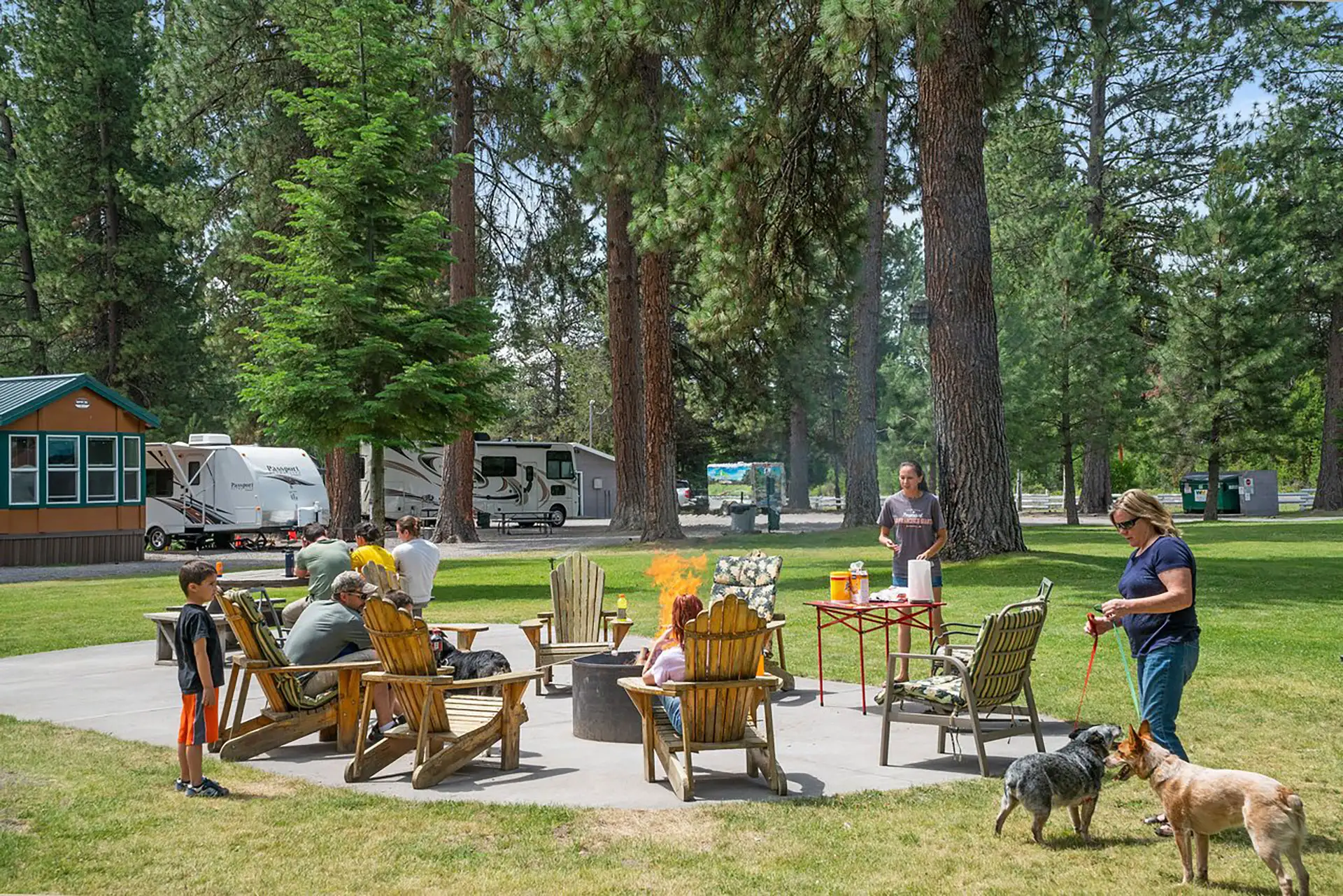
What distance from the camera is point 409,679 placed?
6176 millimetres

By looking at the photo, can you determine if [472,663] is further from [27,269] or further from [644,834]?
[27,269]

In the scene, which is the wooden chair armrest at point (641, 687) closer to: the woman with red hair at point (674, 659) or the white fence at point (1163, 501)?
the woman with red hair at point (674, 659)

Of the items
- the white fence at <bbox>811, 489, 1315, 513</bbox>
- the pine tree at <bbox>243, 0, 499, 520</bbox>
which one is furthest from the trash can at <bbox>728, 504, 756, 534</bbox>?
the white fence at <bbox>811, 489, 1315, 513</bbox>

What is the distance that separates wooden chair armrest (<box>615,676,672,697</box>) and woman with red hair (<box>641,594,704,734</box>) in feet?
0.12

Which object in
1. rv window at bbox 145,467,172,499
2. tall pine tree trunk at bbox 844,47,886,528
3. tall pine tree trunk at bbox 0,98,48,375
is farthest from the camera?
tall pine tree trunk at bbox 0,98,48,375

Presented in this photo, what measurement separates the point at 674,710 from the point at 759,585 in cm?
283

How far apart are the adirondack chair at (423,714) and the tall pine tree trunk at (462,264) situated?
20.9 meters

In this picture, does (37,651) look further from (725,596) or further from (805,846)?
(805,846)

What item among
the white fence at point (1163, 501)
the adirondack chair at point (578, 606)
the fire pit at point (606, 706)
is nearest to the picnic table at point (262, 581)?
the adirondack chair at point (578, 606)

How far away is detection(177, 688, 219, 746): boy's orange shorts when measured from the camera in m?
5.82

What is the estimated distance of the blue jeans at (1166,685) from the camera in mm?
5051

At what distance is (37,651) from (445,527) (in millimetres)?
18718

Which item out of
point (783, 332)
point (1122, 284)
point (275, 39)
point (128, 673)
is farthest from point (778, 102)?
point (1122, 284)

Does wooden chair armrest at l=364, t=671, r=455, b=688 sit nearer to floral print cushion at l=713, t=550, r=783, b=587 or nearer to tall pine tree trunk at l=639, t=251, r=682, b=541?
floral print cushion at l=713, t=550, r=783, b=587
